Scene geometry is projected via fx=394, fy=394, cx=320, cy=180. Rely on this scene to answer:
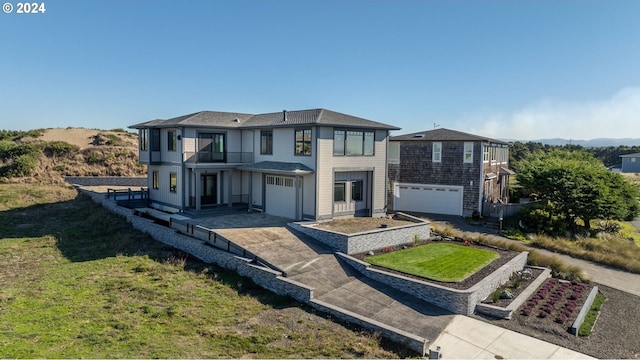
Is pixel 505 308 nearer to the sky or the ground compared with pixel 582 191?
nearer to the ground

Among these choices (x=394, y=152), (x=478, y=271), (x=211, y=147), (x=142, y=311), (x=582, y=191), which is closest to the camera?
(x=142, y=311)

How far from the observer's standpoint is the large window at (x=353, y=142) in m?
19.8

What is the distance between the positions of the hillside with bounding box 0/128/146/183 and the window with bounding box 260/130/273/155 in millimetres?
23516

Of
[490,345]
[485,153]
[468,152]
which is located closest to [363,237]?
[490,345]

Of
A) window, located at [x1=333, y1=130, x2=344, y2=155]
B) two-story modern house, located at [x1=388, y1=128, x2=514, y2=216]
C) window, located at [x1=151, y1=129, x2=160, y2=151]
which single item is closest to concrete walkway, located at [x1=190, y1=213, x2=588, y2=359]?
window, located at [x1=333, y1=130, x2=344, y2=155]

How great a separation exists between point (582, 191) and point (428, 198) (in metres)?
8.80

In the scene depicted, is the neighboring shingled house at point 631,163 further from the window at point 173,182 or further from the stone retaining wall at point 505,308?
the window at point 173,182

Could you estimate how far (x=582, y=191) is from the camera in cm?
2294

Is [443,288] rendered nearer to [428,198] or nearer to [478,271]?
[478,271]

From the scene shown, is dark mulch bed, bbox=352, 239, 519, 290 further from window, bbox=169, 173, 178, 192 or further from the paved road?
window, bbox=169, 173, 178, 192

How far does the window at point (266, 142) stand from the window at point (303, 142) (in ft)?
7.09

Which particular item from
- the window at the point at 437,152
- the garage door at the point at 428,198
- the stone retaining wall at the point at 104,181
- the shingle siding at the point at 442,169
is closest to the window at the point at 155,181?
the stone retaining wall at the point at 104,181

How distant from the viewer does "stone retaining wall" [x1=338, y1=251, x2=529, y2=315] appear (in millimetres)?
12367

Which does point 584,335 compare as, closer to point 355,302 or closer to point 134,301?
point 355,302
